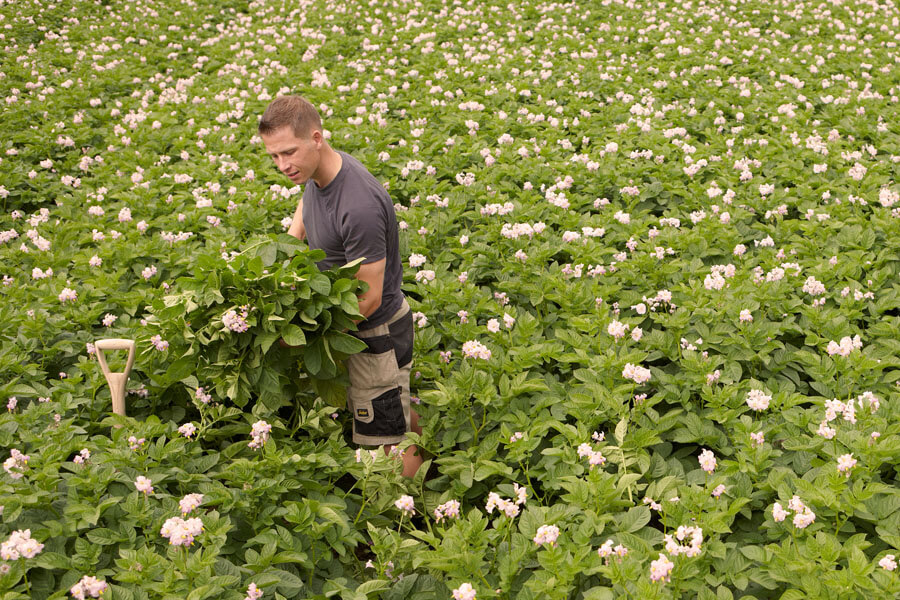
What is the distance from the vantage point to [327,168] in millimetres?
3910

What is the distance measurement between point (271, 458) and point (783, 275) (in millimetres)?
3964

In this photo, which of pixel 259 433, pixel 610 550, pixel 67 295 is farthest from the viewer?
pixel 67 295

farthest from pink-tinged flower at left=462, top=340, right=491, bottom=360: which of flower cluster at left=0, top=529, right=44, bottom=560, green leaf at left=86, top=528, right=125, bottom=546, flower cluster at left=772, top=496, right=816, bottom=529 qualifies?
flower cluster at left=0, top=529, right=44, bottom=560

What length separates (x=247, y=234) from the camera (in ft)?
20.9

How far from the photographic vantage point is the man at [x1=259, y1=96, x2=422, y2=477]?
12.4 feet

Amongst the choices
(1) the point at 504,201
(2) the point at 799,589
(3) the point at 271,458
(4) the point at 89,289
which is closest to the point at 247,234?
(4) the point at 89,289

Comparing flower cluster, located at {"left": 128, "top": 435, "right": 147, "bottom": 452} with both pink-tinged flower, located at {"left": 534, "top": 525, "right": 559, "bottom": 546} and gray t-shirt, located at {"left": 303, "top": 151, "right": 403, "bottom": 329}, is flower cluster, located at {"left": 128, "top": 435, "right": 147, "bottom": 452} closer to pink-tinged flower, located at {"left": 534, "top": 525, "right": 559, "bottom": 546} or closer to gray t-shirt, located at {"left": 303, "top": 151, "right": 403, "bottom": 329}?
gray t-shirt, located at {"left": 303, "top": 151, "right": 403, "bottom": 329}

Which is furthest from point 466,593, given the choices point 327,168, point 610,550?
point 327,168

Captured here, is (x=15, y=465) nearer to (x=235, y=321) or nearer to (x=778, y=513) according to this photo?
(x=235, y=321)

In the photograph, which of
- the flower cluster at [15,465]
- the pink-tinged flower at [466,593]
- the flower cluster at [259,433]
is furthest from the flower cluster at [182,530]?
the pink-tinged flower at [466,593]

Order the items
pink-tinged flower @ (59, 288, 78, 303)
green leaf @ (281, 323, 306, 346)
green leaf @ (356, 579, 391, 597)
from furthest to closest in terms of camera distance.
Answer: pink-tinged flower @ (59, 288, 78, 303), green leaf @ (281, 323, 306, 346), green leaf @ (356, 579, 391, 597)

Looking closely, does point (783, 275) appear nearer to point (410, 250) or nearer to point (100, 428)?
point (410, 250)

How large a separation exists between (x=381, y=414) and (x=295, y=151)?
163cm

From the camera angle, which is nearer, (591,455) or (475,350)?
(591,455)
